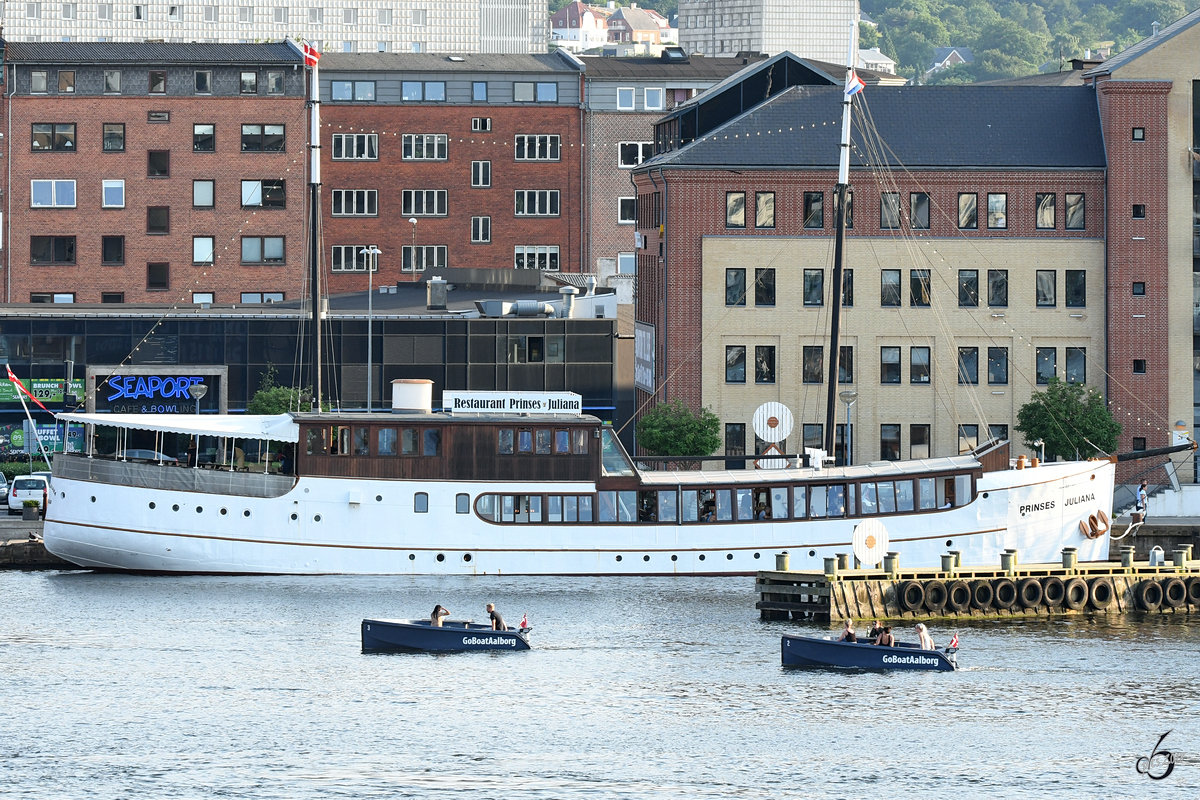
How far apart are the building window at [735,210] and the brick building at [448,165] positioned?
38.4 meters

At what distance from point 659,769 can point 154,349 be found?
56.4 meters

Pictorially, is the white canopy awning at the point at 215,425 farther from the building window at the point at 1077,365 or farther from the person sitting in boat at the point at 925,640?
the building window at the point at 1077,365

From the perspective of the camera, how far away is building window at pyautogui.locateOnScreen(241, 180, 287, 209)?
12925cm

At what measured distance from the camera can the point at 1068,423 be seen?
305ft

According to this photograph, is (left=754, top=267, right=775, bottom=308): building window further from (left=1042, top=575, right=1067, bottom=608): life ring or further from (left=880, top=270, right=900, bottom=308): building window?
(left=1042, top=575, right=1067, bottom=608): life ring

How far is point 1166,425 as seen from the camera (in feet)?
316

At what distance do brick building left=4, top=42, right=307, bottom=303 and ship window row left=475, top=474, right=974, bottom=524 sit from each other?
52.7 m

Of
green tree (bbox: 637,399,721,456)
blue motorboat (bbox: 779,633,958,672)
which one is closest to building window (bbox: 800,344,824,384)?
green tree (bbox: 637,399,721,456)

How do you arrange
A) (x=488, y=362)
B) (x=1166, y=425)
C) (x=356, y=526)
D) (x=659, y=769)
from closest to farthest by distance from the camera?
1. (x=659, y=769)
2. (x=356, y=526)
3. (x=1166, y=425)
4. (x=488, y=362)

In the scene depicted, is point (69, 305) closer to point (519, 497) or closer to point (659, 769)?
point (519, 497)

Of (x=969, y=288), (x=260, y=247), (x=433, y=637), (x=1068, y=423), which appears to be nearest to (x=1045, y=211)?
(x=969, y=288)

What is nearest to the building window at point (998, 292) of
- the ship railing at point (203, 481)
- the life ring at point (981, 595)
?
the life ring at point (981, 595)

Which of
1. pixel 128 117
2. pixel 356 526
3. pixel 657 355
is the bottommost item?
pixel 356 526

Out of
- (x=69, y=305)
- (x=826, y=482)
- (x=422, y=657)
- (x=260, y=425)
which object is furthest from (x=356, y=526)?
Result: (x=69, y=305)
